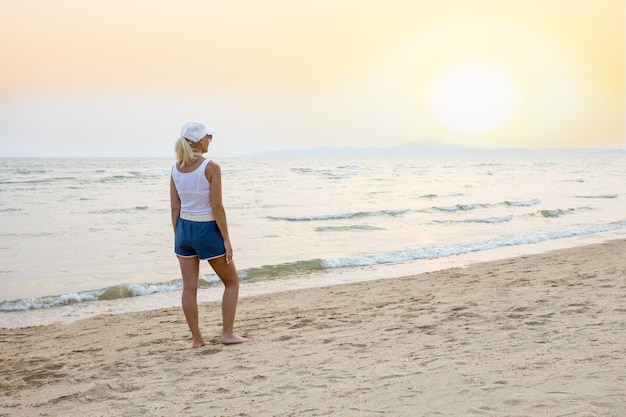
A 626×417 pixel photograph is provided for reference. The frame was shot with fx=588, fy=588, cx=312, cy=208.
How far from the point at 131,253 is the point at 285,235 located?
4.66m

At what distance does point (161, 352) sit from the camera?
5531mm

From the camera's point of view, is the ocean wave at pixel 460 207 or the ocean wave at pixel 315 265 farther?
the ocean wave at pixel 460 207

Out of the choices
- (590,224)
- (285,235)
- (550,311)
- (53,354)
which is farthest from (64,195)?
(550,311)

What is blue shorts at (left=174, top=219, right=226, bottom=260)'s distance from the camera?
512cm

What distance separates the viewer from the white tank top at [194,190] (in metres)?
5.02

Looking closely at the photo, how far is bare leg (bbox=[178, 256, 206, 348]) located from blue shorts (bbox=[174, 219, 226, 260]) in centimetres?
19

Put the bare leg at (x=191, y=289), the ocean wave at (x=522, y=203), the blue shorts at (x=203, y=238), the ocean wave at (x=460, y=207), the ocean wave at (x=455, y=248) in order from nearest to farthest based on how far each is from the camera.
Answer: the blue shorts at (x=203, y=238) < the bare leg at (x=191, y=289) < the ocean wave at (x=455, y=248) < the ocean wave at (x=460, y=207) < the ocean wave at (x=522, y=203)

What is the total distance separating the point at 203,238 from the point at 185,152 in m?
0.76

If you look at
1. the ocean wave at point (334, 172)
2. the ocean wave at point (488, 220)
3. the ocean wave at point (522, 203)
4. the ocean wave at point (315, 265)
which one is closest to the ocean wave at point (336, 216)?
the ocean wave at point (488, 220)

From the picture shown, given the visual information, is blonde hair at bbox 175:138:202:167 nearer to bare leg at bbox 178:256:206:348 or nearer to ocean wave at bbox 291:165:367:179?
bare leg at bbox 178:256:206:348

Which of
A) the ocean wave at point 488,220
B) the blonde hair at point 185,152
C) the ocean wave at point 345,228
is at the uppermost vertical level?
the blonde hair at point 185,152

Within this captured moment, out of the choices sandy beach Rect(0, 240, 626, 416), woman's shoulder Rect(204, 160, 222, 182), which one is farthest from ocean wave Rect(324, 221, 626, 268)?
woman's shoulder Rect(204, 160, 222, 182)

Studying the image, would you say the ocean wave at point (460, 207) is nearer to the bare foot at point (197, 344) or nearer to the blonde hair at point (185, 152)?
the bare foot at point (197, 344)

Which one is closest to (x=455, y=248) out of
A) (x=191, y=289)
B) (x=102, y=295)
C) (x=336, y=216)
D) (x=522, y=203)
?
(x=336, y=216)
